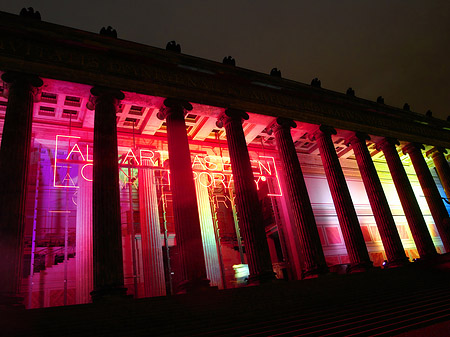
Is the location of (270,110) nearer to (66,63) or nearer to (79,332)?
(66,63)

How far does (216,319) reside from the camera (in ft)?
29.7

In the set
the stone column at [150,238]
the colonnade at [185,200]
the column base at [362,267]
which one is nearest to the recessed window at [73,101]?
the colonnade at [185,200]

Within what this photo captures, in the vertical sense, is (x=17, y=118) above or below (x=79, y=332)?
above

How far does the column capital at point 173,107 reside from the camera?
15.1m

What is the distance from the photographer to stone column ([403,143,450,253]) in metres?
20.9

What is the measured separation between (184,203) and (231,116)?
17.6ft

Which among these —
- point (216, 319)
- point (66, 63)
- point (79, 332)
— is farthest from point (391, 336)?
point (66, 63)

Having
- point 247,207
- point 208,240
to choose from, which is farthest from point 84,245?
point 247,207

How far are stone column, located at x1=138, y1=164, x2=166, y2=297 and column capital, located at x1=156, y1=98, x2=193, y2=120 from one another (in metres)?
4.73

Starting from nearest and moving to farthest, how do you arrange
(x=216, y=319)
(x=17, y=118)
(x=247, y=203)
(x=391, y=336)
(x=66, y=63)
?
(x=391, y=336) < (x=216, y=319) < (x=17, y=118) < (x=66, y=63) < (x=247, y=203)

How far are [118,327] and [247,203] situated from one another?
25.7ft

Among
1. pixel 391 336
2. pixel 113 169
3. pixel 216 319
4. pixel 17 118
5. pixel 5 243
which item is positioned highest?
pixel 17 118

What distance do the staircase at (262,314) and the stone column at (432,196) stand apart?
9953 mm

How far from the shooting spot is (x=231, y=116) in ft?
54.4
